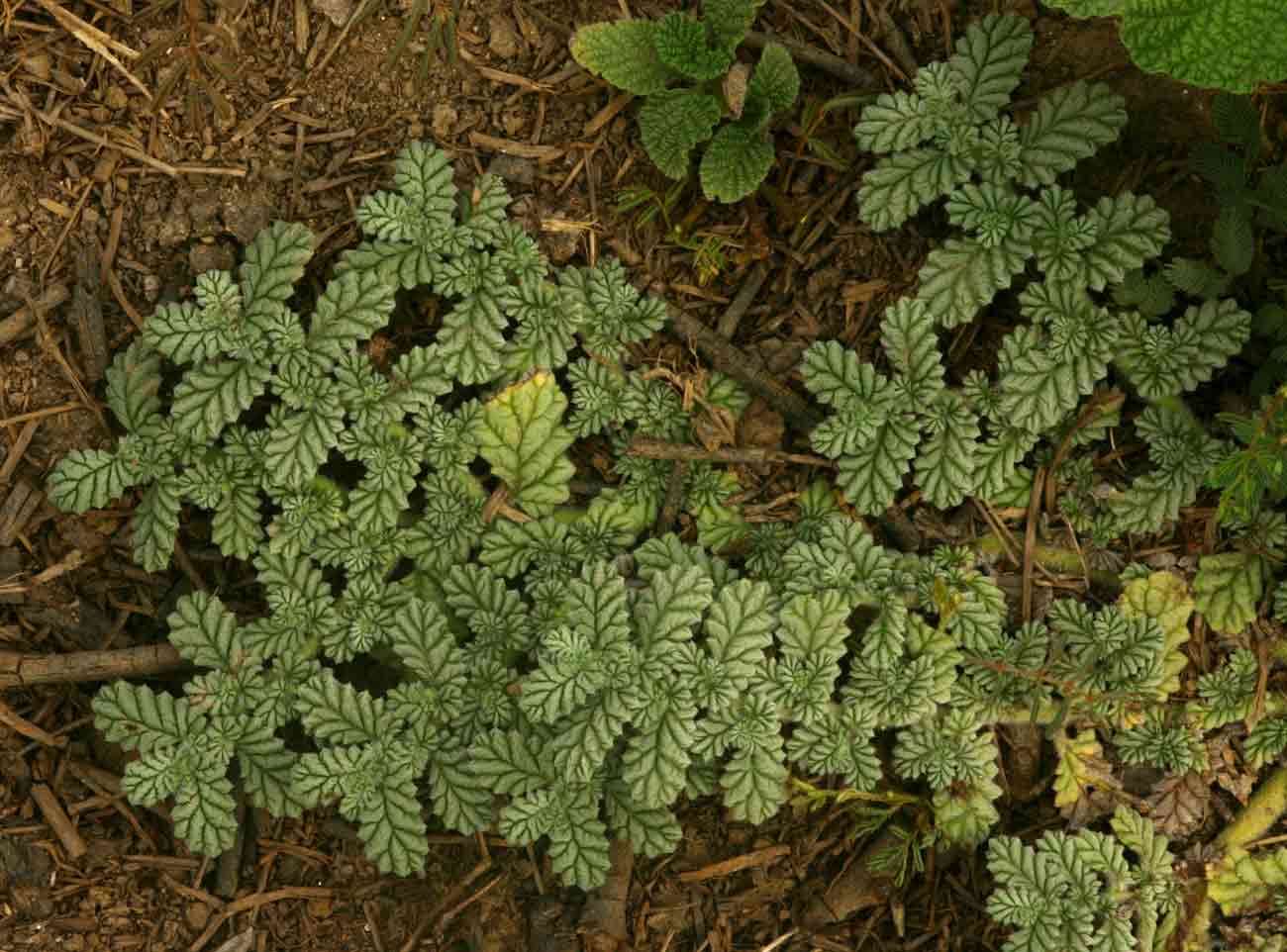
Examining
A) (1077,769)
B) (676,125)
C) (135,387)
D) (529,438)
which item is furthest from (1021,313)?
(135,387)

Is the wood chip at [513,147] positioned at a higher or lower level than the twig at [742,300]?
higher

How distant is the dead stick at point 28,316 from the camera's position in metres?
3.23

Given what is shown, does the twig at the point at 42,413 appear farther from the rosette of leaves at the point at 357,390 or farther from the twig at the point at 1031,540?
the twig at the point at 1031,540

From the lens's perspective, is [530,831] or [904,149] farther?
[904,149]

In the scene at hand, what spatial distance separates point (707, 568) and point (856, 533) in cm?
35

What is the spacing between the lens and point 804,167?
335cm

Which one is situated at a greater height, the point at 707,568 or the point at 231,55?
the point at 231,55

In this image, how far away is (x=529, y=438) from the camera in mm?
3162

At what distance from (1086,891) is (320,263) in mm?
2325

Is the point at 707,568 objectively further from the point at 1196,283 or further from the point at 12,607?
the point at 12,607

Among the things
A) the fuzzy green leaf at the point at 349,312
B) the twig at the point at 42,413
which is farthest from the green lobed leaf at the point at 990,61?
the twig at the point at 42,413

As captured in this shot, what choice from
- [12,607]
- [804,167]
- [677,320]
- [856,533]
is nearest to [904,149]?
[804,167]

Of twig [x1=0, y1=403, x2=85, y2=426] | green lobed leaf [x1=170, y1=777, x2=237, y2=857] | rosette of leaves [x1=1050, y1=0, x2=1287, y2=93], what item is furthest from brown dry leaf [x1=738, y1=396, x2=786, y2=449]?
twig [x1=0, y1=403, x2=85, y2=426]

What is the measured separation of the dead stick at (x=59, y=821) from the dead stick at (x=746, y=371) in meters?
1.88
